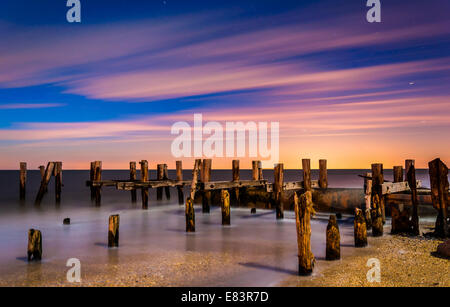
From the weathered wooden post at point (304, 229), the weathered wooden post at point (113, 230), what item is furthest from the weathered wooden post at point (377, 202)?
the weathered wooden post at point (113, 230)

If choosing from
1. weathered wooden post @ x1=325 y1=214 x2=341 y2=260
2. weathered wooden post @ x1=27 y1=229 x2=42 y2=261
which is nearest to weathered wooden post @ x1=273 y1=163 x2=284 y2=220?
weathered wooden post @ x1=325 y1=214 x2=341 y2=260

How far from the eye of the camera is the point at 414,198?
35.7ft

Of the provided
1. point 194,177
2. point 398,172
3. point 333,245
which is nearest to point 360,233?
point 333,245

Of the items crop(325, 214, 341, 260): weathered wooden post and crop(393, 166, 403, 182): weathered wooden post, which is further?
crop(393, 166, 403, 182): weathered wooden post

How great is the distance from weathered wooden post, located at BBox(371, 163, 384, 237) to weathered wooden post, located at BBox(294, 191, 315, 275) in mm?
4682

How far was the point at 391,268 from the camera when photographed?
25.0 ft

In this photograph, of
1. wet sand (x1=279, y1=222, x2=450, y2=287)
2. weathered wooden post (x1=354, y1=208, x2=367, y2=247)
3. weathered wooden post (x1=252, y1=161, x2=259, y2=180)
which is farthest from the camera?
weathered wooden post (x1=252, y1=161, x2=259, y2=180)

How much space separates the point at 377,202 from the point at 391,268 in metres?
4.36

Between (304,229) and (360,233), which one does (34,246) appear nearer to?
(304,229)

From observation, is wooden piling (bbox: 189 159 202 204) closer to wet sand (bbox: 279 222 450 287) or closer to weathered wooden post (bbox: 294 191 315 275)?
wet sand (bbox: 279 222 450 287)

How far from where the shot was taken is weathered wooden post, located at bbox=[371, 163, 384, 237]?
1119 centimetres

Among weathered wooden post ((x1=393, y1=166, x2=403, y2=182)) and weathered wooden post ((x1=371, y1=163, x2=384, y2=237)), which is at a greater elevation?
weathered wooden post ((x1=393, y1=166, x2=403, y2=182))
